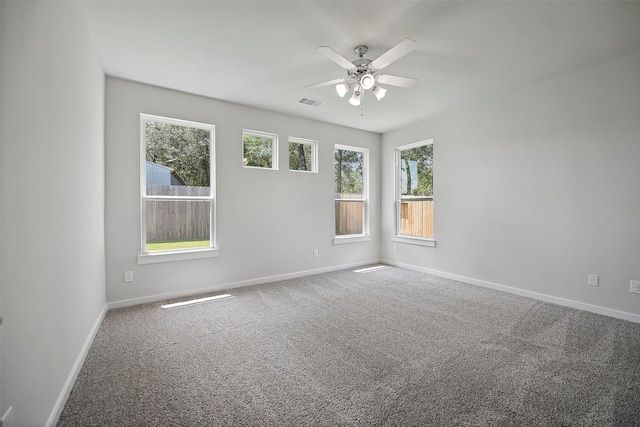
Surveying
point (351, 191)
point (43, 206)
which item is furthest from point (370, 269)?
point (43, 206)

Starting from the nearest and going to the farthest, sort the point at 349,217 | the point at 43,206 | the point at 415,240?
the point at 43,206 → the point at 415,240 → the point at 349,217

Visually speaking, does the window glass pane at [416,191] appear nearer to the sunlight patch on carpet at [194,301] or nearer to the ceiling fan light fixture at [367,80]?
the ceiling fan light fixture at [367,80]

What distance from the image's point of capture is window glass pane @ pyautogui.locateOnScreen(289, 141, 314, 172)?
499cm

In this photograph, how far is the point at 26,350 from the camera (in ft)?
4.44

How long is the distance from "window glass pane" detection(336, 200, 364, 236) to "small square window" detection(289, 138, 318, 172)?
36.2 inches

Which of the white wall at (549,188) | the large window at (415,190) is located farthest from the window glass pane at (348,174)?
the white wall at (549,188)

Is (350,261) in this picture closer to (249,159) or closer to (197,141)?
(249,159)

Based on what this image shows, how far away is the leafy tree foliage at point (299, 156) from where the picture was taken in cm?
499

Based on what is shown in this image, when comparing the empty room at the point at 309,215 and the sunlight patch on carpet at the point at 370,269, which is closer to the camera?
the empty room at the point at 309,215

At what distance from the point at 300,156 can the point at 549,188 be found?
3573mm

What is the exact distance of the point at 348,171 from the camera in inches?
228

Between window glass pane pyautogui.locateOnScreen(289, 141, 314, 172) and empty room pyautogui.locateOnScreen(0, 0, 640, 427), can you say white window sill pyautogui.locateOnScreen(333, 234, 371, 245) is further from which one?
window glass pane pyautogui.locateOnScreen(289, 141, 314, 172)

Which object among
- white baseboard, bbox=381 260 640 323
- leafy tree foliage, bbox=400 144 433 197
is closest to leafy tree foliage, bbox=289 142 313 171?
leafy tree foliage, bbox=400 144 433 197

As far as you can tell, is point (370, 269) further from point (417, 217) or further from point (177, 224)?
point (177, 224)
